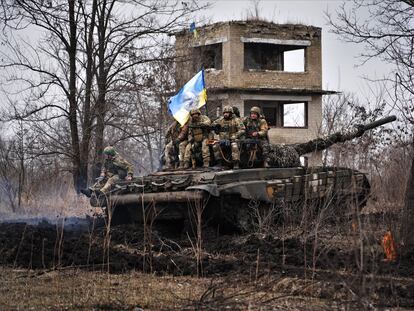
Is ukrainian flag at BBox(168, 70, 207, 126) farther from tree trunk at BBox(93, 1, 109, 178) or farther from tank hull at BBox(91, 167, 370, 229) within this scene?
tree trunk at BBox(93, 1, 109, 178)

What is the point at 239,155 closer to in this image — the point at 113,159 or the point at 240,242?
the point at 240,242

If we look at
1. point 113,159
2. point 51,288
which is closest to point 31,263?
point 51,288

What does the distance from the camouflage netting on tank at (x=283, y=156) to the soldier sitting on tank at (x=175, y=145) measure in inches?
65.0

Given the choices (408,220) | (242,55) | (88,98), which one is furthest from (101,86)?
(242,55)

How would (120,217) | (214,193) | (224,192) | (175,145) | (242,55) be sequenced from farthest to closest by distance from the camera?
(242,55)
(175,145)
(120,217)
(224,192)
(214,193)

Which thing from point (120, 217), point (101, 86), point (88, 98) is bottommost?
point (120, 217)

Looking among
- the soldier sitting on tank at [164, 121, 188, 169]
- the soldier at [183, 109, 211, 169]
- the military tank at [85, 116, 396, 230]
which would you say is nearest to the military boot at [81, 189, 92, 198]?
the military tank at [85, 116, 396, 230]

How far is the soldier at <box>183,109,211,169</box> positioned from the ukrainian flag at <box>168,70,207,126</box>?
655mm

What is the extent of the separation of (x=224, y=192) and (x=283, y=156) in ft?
8.39

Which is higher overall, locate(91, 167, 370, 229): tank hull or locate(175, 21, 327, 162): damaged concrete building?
locate(175, 21, 327, 162): damaged concrete building

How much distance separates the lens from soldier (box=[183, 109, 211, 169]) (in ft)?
50.0

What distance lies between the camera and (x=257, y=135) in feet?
50.3

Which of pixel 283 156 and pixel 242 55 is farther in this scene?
pixel 242 55

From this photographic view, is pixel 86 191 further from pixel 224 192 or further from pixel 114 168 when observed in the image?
pixel 224 192
